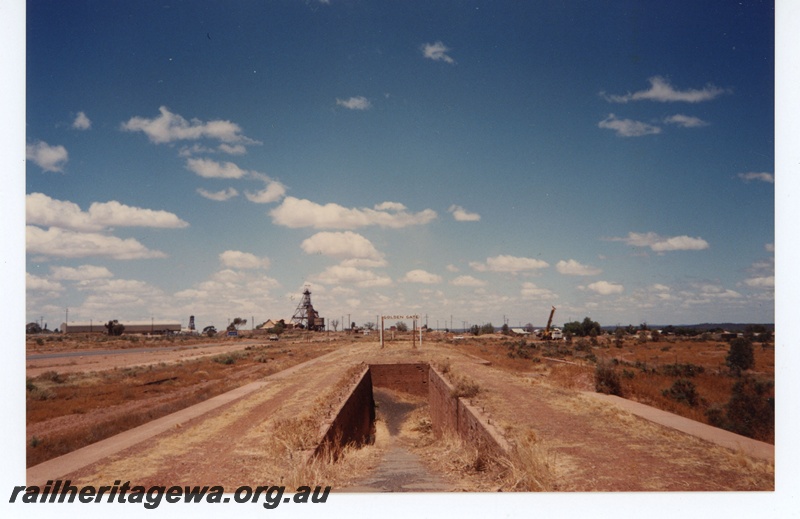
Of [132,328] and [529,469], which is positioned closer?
[529,469]

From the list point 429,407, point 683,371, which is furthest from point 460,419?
point 683,371

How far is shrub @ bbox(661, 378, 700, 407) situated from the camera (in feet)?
59.6

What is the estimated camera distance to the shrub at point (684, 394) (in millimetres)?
18172

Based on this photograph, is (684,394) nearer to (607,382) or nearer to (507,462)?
(607,382)

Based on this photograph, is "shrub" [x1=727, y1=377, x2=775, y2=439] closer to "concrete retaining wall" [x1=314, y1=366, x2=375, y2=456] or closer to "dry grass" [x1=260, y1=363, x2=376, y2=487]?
"dry grass" [x1=260, y1=363, x2=376, y2=487]

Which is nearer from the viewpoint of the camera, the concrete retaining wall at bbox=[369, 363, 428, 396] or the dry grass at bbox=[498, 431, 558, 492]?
the dry grass at bbox=[498, 431, 558, 492]

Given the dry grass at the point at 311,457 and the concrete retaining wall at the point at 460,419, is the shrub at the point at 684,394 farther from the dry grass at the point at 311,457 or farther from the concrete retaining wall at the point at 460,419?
the dry grass at the point at 311,457

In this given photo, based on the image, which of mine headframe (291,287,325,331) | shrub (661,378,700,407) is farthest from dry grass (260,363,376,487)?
mine headframe (291,287,325,331)

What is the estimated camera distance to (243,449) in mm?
10812

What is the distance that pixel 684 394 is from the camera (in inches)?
736
